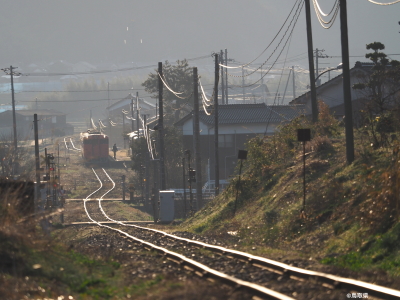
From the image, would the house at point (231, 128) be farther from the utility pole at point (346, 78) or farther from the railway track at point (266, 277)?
the railway track at point (266, 277)

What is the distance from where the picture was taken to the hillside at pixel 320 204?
950 cm

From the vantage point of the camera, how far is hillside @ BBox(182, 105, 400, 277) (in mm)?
9500

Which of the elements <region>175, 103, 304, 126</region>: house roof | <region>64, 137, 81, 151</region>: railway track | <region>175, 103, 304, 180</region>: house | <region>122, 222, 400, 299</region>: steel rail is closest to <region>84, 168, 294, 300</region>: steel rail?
<region>122, 222, 400, 299</region>: steel rail

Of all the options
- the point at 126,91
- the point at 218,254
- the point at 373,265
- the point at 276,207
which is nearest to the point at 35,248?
the point at 218,254

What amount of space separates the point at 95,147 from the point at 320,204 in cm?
5087

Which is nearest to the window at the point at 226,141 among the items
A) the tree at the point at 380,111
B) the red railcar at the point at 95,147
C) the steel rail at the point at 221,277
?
the red railcar at the point at 95,147

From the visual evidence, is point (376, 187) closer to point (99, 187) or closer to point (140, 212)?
point (140, 212)

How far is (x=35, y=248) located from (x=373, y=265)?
5.17 m

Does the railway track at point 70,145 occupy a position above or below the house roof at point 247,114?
below

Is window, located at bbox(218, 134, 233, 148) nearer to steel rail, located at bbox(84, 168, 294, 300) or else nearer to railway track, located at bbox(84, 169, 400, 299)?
railway track, located at bbox(84, 169, 400, 299)

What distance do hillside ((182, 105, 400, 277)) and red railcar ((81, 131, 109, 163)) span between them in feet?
129

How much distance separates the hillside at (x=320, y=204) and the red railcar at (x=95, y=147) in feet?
129

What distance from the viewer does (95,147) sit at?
6178cm

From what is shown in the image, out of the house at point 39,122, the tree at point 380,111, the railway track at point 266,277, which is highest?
the house at point 39,122
